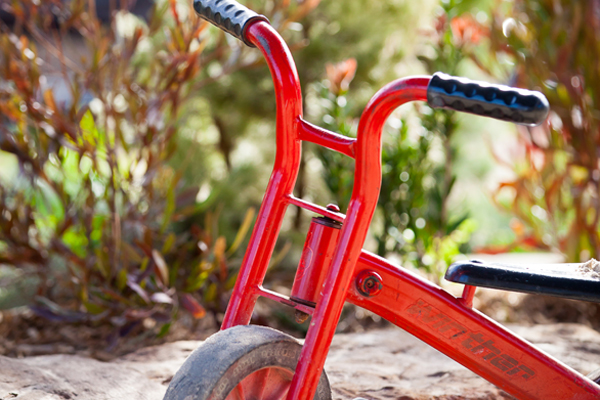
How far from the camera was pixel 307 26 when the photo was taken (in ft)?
10.5

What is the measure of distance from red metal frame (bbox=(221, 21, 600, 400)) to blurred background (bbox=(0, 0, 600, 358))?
98 centimetres

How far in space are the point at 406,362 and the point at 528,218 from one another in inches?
70.2

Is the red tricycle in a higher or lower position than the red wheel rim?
higher

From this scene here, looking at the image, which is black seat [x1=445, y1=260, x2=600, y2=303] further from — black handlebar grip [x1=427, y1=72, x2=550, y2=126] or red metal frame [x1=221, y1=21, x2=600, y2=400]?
black handlebar grip [x1=427, y1=72, x2=550, y2=126]

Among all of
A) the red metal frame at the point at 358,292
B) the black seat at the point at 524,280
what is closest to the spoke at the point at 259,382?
the red metal frame at the point at 358,292

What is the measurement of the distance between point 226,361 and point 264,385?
0.56 ft

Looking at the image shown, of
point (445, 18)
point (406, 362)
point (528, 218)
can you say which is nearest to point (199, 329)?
point (406, 362)

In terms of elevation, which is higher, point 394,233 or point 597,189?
point 597,189

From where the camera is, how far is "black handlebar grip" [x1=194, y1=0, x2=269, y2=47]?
43.9 inches

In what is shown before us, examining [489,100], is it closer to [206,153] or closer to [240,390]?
[240,390]

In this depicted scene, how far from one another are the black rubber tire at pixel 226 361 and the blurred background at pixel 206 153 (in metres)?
0.96

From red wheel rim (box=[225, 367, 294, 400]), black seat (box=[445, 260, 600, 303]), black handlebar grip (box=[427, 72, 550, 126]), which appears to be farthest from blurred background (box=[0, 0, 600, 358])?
black handlebar grip (box=[427, 72, 550, 126])

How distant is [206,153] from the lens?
336 cm

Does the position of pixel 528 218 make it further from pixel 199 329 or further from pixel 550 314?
pixel 199 329
